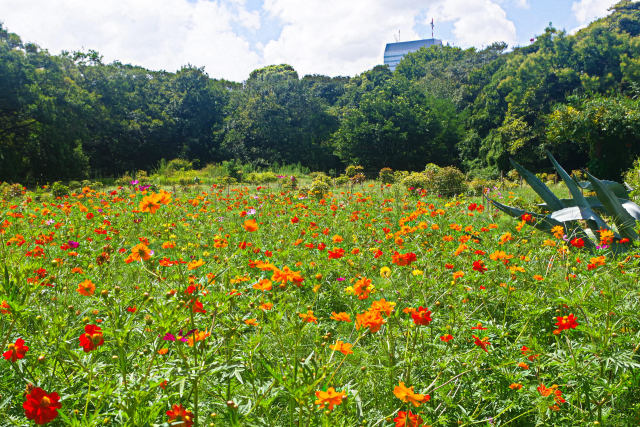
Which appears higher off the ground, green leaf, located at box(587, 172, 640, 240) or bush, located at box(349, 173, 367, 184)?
bush, located at box(349, 173, 367, 184)

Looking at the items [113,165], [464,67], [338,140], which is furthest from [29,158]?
[464,67]

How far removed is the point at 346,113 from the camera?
966 inches

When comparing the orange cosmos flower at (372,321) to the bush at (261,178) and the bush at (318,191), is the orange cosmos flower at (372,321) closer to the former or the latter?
the bush at (318,191)

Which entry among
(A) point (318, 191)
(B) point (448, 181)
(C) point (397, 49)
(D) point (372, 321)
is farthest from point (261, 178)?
(C) point (397, 49)

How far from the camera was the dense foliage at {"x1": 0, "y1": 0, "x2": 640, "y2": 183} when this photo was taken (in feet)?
49.3

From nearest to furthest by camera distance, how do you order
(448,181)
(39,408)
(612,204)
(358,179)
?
(39,408)
(612,204)
(448,181)
(358,179)

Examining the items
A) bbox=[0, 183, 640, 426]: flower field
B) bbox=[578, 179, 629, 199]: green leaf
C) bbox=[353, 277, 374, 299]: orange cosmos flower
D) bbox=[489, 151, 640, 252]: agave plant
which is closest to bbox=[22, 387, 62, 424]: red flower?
bbox=[0, 183, 640, 426]: flower field

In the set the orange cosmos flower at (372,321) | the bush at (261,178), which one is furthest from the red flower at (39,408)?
the bush at (261,178)

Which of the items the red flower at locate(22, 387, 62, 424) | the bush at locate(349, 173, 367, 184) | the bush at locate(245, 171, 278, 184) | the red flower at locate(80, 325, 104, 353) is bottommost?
the red flower at locate(22, 387, 62, 424)

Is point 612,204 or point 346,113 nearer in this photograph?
point 612,204

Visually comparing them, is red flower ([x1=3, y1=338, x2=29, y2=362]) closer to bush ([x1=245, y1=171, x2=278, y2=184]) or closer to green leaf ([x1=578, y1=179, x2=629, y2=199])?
green leaf ([x1=578, y1=179, x2=629, y2=199])

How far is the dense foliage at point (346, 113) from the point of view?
15.0 meters

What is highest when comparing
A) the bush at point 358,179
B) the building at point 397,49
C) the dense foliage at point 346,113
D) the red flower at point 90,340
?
the building at point 397,49

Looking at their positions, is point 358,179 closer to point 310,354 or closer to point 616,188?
point 616,188
